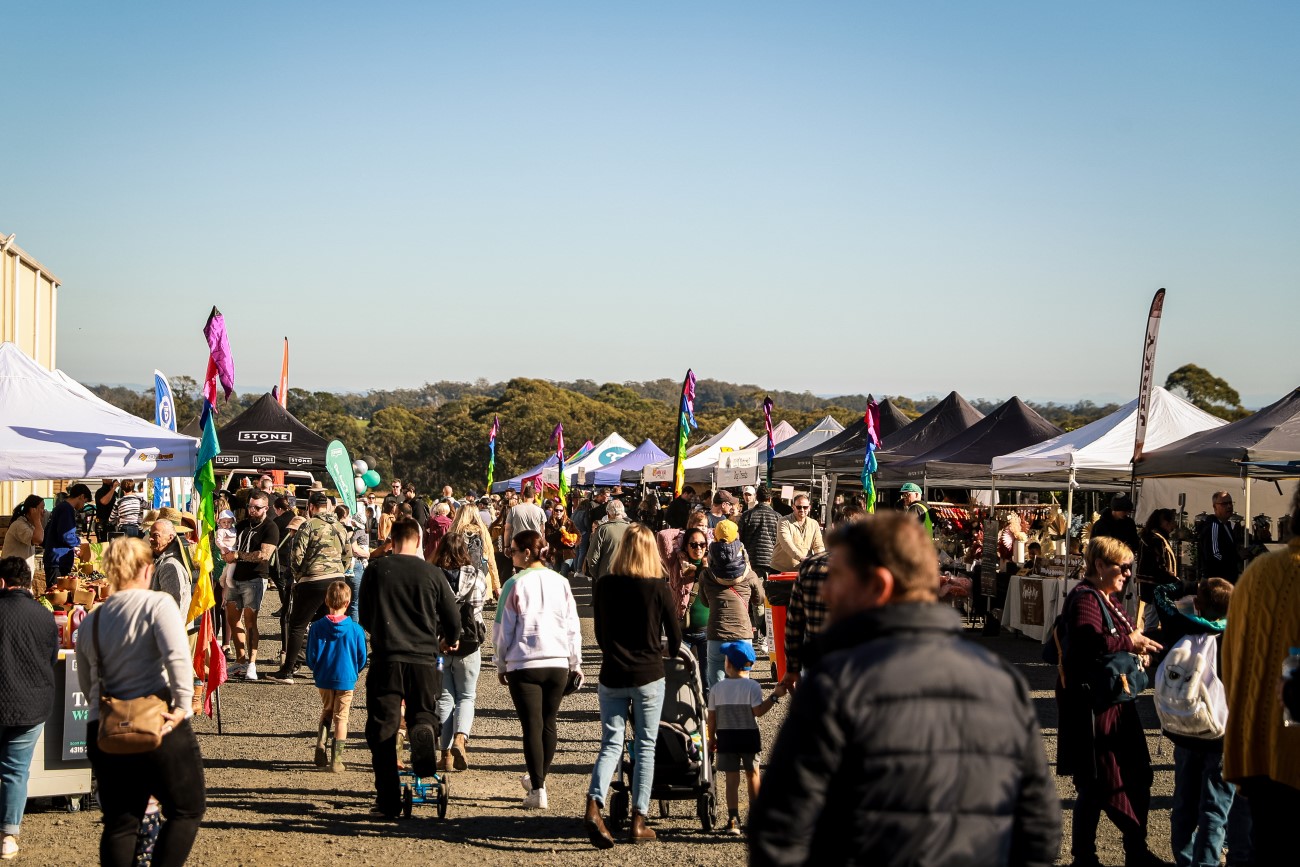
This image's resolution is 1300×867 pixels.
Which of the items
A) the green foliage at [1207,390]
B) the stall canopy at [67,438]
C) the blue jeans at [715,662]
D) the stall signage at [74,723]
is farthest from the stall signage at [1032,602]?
the green foliage at [1207,390]

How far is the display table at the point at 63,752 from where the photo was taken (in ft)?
24.8

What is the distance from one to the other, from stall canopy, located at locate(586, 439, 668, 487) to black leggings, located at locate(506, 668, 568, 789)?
27604mm

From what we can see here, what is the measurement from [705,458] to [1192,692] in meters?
26.5

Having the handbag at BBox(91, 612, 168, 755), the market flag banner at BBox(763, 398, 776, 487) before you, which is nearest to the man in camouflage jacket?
the handbag at BBox(91, 612, 168, 755)

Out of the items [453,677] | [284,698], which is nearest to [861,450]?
[284,698]

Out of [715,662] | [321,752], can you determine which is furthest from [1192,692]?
[321,752]

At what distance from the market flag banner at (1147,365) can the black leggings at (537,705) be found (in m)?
9.11

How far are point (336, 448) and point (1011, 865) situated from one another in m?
13.1

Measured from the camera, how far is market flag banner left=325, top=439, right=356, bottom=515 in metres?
14.7

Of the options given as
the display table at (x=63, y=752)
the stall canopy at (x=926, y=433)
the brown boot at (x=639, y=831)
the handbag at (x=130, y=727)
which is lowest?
the brown boot at (x=639, y=831)

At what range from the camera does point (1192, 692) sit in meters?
5.90

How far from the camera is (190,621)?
928 centimetres

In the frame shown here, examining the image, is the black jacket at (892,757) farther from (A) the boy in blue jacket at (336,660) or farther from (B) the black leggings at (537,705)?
(A) the boy in blue jacket at (336,660)

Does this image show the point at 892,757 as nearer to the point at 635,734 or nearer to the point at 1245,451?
the point at 635,734
